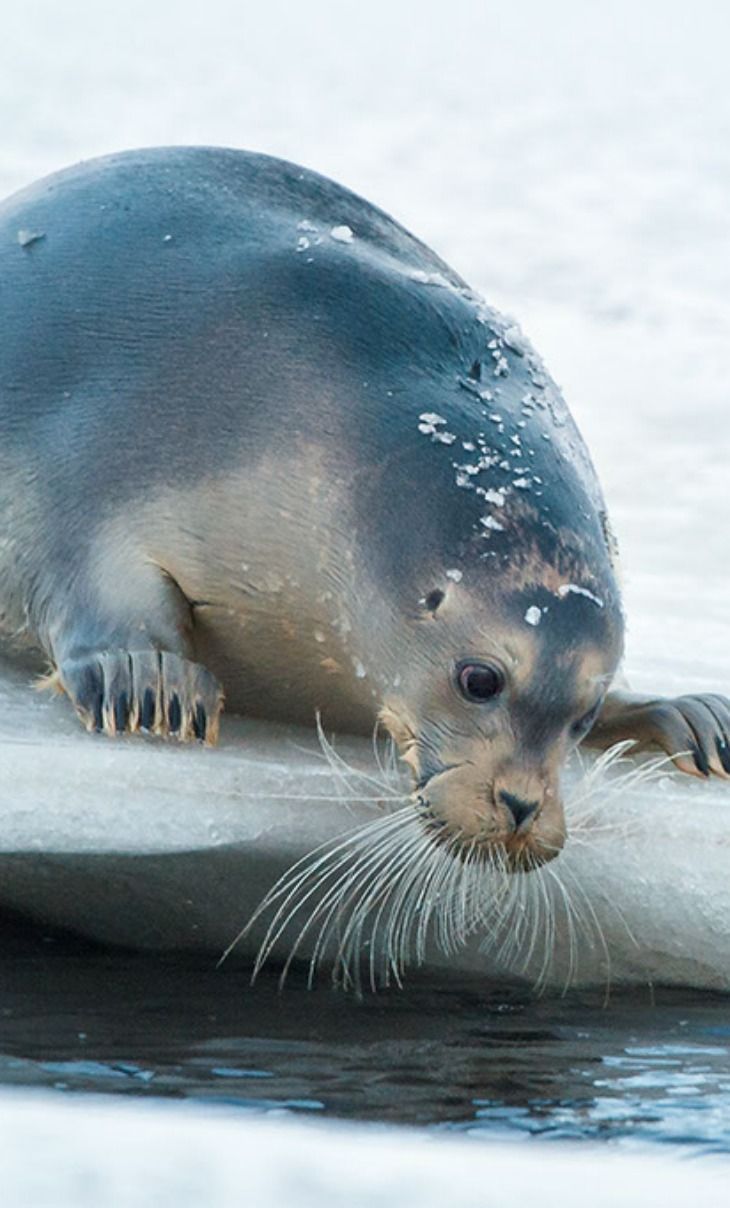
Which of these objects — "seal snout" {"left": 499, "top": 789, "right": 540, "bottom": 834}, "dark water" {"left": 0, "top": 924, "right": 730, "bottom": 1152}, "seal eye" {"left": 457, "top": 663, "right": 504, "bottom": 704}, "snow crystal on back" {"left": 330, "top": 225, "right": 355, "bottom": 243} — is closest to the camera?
"dark water" {"left": 0, "top": 924, "right": 730, "bottom": 1152}

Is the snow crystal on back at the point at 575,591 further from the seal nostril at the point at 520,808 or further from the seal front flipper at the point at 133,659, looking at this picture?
the seal front flipper at the point at 133,659

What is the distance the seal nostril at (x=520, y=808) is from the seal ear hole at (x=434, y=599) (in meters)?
0.35

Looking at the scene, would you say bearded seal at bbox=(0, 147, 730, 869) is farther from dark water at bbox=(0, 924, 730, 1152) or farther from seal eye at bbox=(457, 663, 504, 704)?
dark water at bbox=(0, 924, 730, 1152)

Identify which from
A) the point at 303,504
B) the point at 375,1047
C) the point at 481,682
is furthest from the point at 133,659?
the point at 375,1047

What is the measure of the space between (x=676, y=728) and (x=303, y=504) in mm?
767

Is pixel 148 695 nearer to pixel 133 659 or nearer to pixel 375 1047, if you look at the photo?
pixel 133 659

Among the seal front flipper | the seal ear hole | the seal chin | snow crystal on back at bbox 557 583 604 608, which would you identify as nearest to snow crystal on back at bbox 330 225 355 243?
the seal front flipper

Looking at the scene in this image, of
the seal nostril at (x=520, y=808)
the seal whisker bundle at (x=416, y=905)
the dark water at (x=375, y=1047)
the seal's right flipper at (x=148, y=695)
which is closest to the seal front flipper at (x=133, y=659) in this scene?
the seal's right flipper at (x=148, y=695)

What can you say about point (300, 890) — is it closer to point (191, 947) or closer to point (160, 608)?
point (191, 947)

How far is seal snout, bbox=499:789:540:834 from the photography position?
3.41 metres

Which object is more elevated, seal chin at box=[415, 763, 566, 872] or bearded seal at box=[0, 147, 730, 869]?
bearded seal at box=[0, 147, 730, 869]

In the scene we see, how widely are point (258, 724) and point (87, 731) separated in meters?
0.39

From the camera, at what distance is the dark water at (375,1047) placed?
287 centimetres

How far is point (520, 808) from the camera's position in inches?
134
